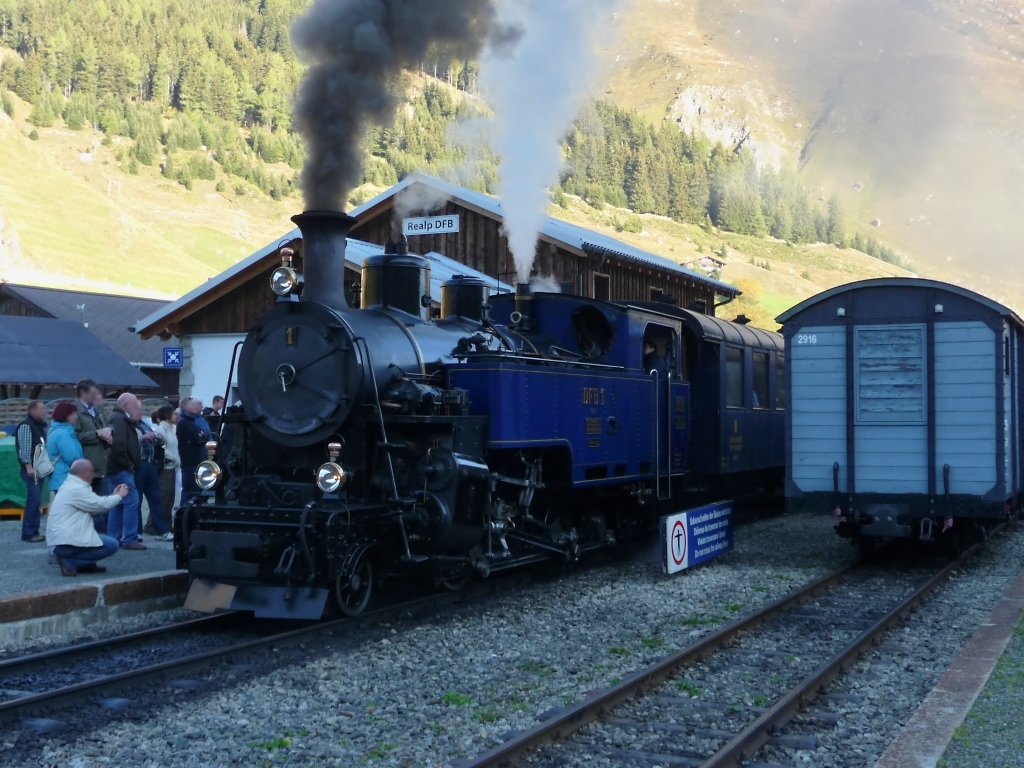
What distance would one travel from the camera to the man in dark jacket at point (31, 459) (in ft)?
35.3

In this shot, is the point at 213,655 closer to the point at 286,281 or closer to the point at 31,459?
the point at 286,281

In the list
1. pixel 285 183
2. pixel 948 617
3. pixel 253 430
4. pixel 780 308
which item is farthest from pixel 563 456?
pixel 285 183

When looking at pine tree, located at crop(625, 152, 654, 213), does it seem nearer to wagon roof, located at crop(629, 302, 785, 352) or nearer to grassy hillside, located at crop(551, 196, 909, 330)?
grassy hillside, located at crop(551, 196, 909, 330)

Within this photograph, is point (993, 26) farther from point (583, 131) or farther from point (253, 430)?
point (253, 430)

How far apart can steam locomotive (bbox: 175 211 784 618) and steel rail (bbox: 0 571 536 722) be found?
170 millimetres

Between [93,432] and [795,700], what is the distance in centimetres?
697

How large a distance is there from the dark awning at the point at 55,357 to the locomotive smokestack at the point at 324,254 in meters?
15.7

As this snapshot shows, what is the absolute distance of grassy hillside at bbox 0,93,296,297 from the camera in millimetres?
71250

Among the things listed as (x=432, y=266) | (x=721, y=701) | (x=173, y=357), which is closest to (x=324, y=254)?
(x=721, y=701)

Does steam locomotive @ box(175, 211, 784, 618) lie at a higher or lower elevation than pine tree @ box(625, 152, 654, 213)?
lower

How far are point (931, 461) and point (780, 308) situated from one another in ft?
197

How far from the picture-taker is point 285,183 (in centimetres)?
10656

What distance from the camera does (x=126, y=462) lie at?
32.9 feet

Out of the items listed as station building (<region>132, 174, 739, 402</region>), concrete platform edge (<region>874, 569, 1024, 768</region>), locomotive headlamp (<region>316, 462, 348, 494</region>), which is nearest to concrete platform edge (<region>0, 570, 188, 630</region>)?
locomotive headlamp (<region>316, 462, 348, 494</region>)
